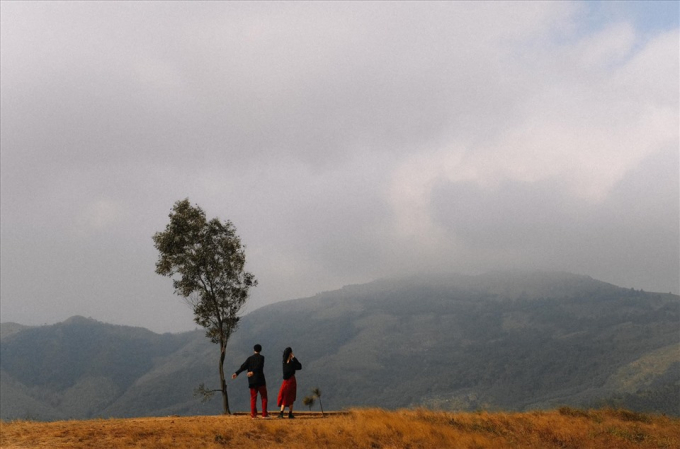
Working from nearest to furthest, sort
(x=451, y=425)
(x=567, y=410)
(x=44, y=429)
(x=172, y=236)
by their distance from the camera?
(x=44, y=429) < (x=451, y=425) < (x=567, y=410) < (x=172, y=236)

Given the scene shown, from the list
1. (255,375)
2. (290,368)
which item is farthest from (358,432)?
(255,375)

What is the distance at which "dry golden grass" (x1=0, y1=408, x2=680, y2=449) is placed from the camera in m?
17.9

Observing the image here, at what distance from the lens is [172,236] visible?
35.6m

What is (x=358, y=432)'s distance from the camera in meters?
19.9

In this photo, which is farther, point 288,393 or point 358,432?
point 288,393

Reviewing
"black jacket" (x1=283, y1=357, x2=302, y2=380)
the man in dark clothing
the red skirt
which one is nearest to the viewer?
"black jacket" (x1=283, y1=357, x2=302, y2=380)

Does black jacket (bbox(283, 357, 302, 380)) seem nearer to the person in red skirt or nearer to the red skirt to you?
the person in red skirt

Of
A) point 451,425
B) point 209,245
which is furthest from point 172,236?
point 451,425

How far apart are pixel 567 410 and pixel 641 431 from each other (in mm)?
4213

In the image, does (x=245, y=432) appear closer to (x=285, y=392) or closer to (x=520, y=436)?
(x=285, y=392)

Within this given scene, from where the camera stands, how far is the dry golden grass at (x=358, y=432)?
17.9 m

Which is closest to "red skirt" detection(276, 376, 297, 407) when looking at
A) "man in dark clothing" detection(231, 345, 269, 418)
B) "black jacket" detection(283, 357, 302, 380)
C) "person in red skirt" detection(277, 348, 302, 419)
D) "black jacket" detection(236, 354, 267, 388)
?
"person in red skirt" detection(277, 348, 302, 419)

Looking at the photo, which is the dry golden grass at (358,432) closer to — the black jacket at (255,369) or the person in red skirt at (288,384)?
the person in red skirt at (288,384)

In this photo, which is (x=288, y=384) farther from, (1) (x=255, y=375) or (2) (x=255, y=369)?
(2) (x=255, y=369)
